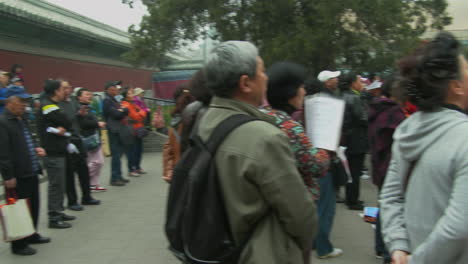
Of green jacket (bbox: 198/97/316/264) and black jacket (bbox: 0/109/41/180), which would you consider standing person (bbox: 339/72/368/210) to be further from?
green jacket (bbox: 198/97/316/264)

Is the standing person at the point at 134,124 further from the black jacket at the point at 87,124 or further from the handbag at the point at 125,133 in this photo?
the black jacket at the point at 87,124

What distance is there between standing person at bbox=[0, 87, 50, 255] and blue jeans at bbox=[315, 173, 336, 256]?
2.96 metres

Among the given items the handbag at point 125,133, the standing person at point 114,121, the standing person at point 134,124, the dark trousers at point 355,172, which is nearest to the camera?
the dark trousers at point 355,172

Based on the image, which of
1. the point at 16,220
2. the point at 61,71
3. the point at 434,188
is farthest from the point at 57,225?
the point at 61,71

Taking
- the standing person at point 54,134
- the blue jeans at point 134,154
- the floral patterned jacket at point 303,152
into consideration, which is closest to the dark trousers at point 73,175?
the standing person at point 54,134

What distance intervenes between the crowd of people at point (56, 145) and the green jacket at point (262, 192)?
10.9 ft

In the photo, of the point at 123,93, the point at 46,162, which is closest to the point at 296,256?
the point at 46,162

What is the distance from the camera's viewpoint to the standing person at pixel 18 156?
14.0ft

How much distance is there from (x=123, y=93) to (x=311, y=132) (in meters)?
6.17

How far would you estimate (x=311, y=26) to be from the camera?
35.7 feet

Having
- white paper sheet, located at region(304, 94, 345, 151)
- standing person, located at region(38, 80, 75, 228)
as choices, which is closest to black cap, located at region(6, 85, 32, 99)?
standing person, located at region(38, 80, 75, 228)

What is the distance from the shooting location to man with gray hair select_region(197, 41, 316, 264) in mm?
1696

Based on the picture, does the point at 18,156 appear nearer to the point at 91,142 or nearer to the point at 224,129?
the point at 91,142

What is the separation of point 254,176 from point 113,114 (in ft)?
21.5
